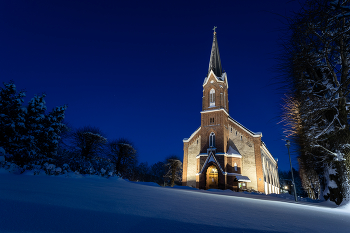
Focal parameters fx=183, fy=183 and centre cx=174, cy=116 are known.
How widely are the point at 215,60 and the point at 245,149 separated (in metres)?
19.7

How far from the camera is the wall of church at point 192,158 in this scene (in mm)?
33688

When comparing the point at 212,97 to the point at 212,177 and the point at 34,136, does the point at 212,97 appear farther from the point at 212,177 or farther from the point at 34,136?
the point at 34,136

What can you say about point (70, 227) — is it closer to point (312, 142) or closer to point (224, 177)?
point (312, 142)

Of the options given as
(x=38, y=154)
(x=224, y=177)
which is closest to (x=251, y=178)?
(x=224, y=177)

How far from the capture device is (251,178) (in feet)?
98.4

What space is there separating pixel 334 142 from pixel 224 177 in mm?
20391

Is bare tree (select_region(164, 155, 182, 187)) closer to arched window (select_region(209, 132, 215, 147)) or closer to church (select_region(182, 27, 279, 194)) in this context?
church (select_region(182, 27, 279, 194))

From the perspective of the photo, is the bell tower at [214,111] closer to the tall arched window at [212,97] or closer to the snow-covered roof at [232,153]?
the tall arched window at [212,97]

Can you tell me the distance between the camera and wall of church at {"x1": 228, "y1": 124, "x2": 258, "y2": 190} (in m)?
30.1

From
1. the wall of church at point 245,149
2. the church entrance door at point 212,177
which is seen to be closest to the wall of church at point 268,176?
the wall of church at point 245,149

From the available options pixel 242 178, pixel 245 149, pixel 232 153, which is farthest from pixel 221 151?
pixel 242 178

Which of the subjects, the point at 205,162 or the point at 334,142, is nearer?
the point at 334,142

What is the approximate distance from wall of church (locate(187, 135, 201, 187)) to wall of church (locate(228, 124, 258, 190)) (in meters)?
6.11

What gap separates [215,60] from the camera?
39594 millimetres
